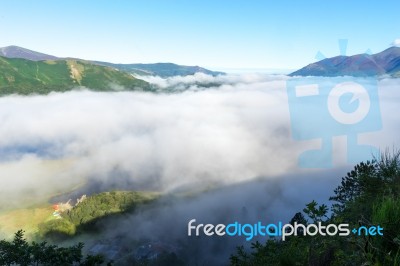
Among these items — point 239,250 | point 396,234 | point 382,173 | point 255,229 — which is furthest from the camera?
point 382,173

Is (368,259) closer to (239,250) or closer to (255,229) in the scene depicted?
(255,229)

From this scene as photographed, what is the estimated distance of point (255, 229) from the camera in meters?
12.4

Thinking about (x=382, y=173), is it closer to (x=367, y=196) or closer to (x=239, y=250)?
(x=367, y=196)

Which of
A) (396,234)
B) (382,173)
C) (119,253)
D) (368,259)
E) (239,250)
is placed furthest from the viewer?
(119,253)

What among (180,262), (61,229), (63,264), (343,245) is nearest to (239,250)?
(343,245)

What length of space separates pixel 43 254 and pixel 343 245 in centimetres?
1927

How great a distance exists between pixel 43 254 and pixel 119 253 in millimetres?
169993

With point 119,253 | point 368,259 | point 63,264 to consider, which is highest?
point 368,259

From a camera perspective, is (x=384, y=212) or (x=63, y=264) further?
(x=63, y=264)

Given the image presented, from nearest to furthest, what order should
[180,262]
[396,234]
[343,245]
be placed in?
1. [396,234]
2. [343,245]
3. [180,262]

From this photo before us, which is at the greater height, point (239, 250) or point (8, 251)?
point (239, 250)

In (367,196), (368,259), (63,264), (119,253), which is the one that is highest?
(368,259)

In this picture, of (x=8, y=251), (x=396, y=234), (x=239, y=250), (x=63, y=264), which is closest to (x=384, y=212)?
(x=396, y=234)

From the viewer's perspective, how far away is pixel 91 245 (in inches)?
7313
